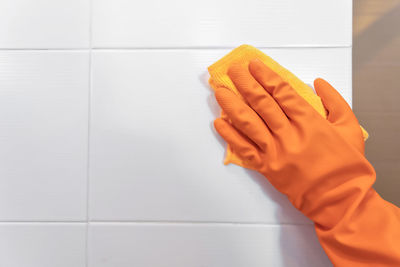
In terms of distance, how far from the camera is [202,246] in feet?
1.70

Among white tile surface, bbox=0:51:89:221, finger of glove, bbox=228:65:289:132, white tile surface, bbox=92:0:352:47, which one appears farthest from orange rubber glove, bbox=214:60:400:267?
white tile surface, bbox=0:51:89:221

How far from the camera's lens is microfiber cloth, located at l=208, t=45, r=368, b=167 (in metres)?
0.50

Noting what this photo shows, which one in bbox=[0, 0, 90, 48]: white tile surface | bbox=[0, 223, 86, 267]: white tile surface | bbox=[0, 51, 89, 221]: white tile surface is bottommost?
bbox=[0, 223, 86, 267]: white tile surface

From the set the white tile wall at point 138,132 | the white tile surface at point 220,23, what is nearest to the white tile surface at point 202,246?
the white tile wall at point 138,132

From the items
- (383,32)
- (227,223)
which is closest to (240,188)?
(227,223)

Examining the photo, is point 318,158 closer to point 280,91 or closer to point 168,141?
point 280,91

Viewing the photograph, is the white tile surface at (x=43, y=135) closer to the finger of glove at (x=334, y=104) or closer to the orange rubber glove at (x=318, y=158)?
the orange rubber glove at (x=318, y=158)

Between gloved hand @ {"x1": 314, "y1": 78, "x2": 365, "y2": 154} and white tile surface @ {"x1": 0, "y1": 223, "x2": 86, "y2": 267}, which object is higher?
gloved hand @ {"x1": 314, "y1": 78, "x2": 365, "y2": 154}

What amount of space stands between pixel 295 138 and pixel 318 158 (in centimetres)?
5

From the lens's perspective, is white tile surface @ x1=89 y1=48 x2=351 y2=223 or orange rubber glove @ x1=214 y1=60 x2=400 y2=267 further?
white tile surface @ x1=89 y1=48 x2=351 y2=223

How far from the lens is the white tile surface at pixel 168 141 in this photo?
52 cm

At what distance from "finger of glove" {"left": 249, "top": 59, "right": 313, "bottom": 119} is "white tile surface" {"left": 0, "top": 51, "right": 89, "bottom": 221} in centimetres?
38

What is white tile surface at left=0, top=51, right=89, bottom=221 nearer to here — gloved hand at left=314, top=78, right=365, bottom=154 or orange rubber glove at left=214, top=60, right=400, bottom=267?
orange rubber glove at left=214, top=60, right=400, bottom=267

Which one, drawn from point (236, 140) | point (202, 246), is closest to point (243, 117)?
point (236, 140)
